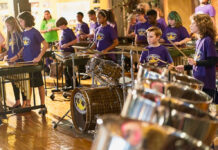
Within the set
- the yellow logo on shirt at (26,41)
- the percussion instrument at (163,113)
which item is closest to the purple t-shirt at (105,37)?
the yellow logo on shirt at (26,41)

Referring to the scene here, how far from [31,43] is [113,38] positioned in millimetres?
901

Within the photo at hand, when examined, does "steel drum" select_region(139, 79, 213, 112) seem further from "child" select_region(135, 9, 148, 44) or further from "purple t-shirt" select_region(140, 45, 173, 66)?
"child" select_region(135, 9, 148, 44)

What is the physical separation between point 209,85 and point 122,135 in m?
2.14

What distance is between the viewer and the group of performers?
9.50ft

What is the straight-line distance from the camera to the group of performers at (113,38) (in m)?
2.90

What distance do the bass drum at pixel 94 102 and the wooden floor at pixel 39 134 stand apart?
145 mm

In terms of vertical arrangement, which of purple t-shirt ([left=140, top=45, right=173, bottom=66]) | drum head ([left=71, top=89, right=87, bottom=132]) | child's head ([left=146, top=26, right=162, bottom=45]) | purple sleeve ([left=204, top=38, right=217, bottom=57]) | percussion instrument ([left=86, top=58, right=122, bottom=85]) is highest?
child's head ([left=146, top=26, right=162, bottom=45])

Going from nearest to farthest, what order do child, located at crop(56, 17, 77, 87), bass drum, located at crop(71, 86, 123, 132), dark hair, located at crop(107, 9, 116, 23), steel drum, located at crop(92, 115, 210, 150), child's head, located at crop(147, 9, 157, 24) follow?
steel drum, located at crop(92, 115, 210, 150) → bass drum, located at crop(71, 86, 123, 132) → dark hair, located at crop(107, 9, 116, 23) → child's head, located at crop(147, 9, 157, 24) → child, located at crop(56, 17, 77, 87)

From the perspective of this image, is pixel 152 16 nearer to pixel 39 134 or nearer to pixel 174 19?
pixel 174 19

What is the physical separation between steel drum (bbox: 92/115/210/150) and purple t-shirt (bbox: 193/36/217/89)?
6.62ft

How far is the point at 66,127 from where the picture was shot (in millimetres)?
3734

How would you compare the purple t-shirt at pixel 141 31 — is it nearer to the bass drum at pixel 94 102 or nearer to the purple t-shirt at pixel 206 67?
the bass drum at pixel 94 102

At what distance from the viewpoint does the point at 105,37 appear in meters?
4.56

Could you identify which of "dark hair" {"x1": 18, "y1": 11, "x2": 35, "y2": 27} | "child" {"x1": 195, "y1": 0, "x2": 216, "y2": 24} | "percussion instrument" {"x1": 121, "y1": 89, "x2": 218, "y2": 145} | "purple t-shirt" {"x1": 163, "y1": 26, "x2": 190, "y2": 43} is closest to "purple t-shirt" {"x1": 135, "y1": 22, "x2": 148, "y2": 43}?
"purple t-shirt" {"x1": 163, "y1": 26, "x2": 190, "y2": 43}
